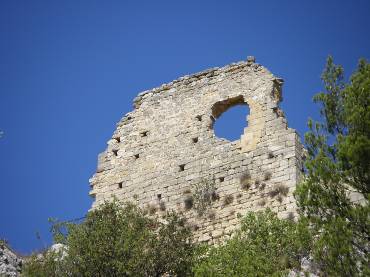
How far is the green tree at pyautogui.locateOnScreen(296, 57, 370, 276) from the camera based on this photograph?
11.4m

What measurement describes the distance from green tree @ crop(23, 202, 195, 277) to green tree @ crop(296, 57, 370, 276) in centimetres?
409

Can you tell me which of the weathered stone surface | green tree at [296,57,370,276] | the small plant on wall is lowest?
green tree at [296,57,370,276]

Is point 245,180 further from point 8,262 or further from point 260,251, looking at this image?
point 8,262

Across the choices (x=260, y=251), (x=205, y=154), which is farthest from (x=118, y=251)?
(x=205, y=154)

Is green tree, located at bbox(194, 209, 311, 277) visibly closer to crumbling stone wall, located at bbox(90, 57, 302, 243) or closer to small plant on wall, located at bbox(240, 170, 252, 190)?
crumbling stone wall, located at bbox(90, 57, 302, 243)

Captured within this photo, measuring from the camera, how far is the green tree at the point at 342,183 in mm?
11398

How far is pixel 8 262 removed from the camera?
672 inches

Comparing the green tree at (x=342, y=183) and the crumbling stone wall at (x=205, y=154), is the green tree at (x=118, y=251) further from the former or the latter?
the green tree at (x=342, y=183)

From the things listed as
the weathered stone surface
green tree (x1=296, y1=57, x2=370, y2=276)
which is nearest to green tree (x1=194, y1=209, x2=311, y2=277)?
green tree (x1=296, y1=57, x2=370, y2=276)

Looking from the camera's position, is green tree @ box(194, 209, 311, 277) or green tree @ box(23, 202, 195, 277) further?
green tree @ box(23, 202, 195, 277)

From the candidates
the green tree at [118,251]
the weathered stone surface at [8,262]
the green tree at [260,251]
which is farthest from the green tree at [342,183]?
the weathered stone surface at [8,262]

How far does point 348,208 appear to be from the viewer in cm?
1198

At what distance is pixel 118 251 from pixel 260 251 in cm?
306

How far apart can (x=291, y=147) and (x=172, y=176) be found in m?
3.35
